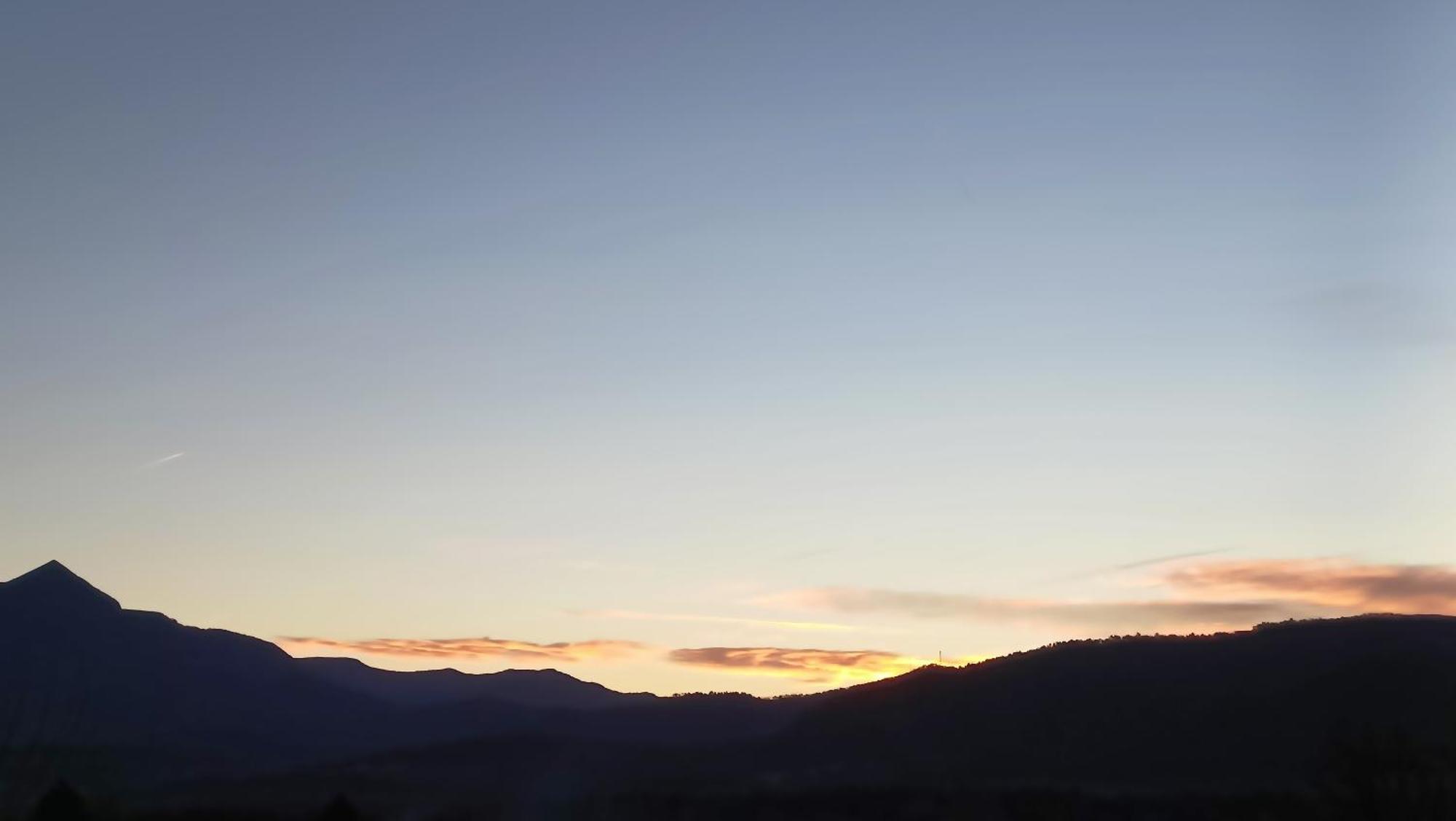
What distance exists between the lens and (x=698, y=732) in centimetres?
15088

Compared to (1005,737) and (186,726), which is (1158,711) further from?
(186,726)

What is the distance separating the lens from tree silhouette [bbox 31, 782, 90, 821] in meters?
54.7

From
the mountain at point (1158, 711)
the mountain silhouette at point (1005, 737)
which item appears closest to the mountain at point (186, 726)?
the mountain silhouette at point (1005, 737)

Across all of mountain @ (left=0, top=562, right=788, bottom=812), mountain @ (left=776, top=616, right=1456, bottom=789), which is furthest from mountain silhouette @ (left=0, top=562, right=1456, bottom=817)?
mountain @ (left=0, top=562, right=788, bottom=812)

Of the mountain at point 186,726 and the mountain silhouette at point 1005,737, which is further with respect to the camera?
the mountain at point 186,726

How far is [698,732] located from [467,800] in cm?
6121

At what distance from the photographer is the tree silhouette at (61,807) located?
2153 inches

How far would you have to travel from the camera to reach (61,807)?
55.1 metres

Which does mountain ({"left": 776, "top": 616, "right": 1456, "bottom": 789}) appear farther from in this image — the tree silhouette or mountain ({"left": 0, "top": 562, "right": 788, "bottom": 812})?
the tree silhouette

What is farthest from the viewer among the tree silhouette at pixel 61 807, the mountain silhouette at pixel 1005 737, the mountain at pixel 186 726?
the mountain at pixel 186 726

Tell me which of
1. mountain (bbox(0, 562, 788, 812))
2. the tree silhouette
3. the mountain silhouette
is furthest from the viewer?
mountain (bbox(0, 562, 788, 812))

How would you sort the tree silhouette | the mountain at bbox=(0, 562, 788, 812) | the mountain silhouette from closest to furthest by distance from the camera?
the tree silhouette
the mountain silhouette
the mountain at bbox=(0, 562, 788, 812)

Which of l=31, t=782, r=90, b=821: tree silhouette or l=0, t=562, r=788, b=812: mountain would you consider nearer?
l=31, t=782, r=90, b=821: tree silhouette

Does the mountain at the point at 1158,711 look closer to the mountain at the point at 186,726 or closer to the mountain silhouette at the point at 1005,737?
the mountain silhouette at the point at 1005,737
